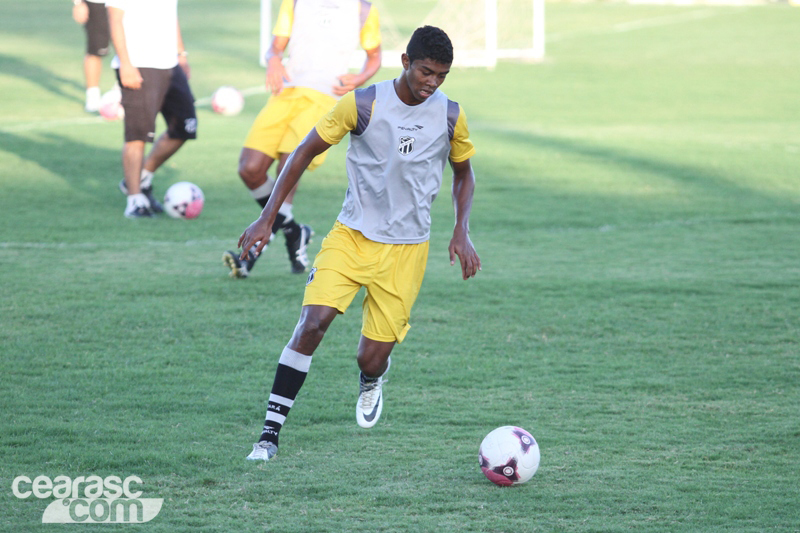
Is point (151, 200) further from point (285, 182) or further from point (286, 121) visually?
point (285, 182)

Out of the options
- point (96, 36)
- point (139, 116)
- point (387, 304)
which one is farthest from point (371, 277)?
point (96, 36)

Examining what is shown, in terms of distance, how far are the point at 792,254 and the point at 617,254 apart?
4.89 ft

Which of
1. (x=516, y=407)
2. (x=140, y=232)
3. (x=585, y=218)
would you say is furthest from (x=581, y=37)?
(x=516, y=407)

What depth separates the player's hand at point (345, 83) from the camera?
287 inches

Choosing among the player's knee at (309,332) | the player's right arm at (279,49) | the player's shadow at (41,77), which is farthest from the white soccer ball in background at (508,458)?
the player's shadow at (41,77)

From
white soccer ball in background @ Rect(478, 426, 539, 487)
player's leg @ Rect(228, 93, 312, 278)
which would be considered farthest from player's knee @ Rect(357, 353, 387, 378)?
player's leg @ Rect(228, 93, 312, 278)

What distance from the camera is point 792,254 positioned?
332 inches

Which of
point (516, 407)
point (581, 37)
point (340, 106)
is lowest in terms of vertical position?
point (581, 37)

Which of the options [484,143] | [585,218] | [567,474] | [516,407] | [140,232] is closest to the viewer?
[567,474]

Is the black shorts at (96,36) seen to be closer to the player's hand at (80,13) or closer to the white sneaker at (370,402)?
the player's hand at (80,13)

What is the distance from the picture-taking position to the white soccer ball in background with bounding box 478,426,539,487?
4027 mm

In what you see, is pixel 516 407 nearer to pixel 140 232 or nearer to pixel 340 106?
pixel 340 106

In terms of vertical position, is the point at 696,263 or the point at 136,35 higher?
the point at 136,35

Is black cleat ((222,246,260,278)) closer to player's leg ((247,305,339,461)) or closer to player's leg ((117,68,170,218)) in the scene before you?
player's leg ((117,68,170,218))
